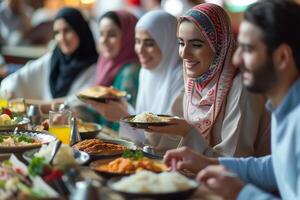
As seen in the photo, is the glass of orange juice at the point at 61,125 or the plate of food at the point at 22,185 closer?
the plate of food at the point at 22,185

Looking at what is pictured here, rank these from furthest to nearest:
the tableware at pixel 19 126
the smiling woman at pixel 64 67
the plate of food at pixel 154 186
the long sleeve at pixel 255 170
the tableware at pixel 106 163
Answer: the smiling woman at pixel 64 67, the tableware at pixel 19 126, the long sleeve at pixel 255 170, the tableware at pixel 106 163, the plate of food at pixel 154 186

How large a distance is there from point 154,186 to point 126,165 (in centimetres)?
28

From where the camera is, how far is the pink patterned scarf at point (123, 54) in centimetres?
445

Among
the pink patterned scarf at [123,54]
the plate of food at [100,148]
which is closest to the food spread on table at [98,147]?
the plate of food at [100,148]

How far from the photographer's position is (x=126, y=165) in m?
2.13

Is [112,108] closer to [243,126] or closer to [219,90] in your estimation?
[219,90]

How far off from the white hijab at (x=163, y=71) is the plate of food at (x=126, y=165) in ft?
4.27

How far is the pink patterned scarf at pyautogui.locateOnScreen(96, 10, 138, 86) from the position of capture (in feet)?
14.6

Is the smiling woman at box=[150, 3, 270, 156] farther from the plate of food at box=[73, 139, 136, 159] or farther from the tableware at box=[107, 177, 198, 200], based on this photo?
the tableware at box=[107, 177, 198, 200]

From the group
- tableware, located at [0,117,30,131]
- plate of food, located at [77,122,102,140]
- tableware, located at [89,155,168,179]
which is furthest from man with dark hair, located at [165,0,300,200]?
tableware, located at [0,117,30,131]

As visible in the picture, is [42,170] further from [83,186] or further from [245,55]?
[245,55]

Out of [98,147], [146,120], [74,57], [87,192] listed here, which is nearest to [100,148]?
[98,147]

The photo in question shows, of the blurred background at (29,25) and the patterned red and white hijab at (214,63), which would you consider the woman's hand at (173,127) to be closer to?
the patterned red and white hijab at (214,63)

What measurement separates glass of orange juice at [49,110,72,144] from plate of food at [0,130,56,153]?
129mm
